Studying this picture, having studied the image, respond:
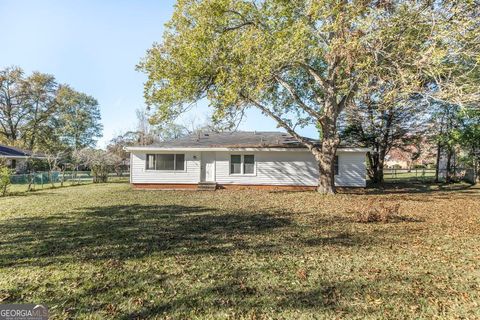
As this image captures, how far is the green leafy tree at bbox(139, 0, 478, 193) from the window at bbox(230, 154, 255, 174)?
3.62 m

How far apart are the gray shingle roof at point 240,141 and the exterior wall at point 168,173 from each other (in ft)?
3.50

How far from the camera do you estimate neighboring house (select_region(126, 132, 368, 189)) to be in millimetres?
18344

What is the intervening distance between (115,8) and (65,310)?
10.4m

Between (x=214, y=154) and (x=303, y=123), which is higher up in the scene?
(x=303, y=123)

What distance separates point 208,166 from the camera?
62.9ft

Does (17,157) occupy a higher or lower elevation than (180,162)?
higher

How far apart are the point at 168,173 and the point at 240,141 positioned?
17.3 feet

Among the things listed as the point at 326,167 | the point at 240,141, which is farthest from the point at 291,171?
the point at 240,141

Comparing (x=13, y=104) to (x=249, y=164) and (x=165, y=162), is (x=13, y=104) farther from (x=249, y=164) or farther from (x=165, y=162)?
(x=249, y=164)

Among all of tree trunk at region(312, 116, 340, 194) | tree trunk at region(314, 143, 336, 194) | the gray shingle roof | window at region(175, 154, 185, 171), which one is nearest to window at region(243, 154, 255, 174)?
the gray shingle roof

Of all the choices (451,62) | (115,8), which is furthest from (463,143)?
(115,8)

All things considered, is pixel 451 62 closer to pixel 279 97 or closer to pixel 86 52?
pixel 279 97

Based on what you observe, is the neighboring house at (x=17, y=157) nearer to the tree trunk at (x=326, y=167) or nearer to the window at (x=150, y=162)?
the window at (x=150, y=162)

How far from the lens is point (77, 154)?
28297 mm
